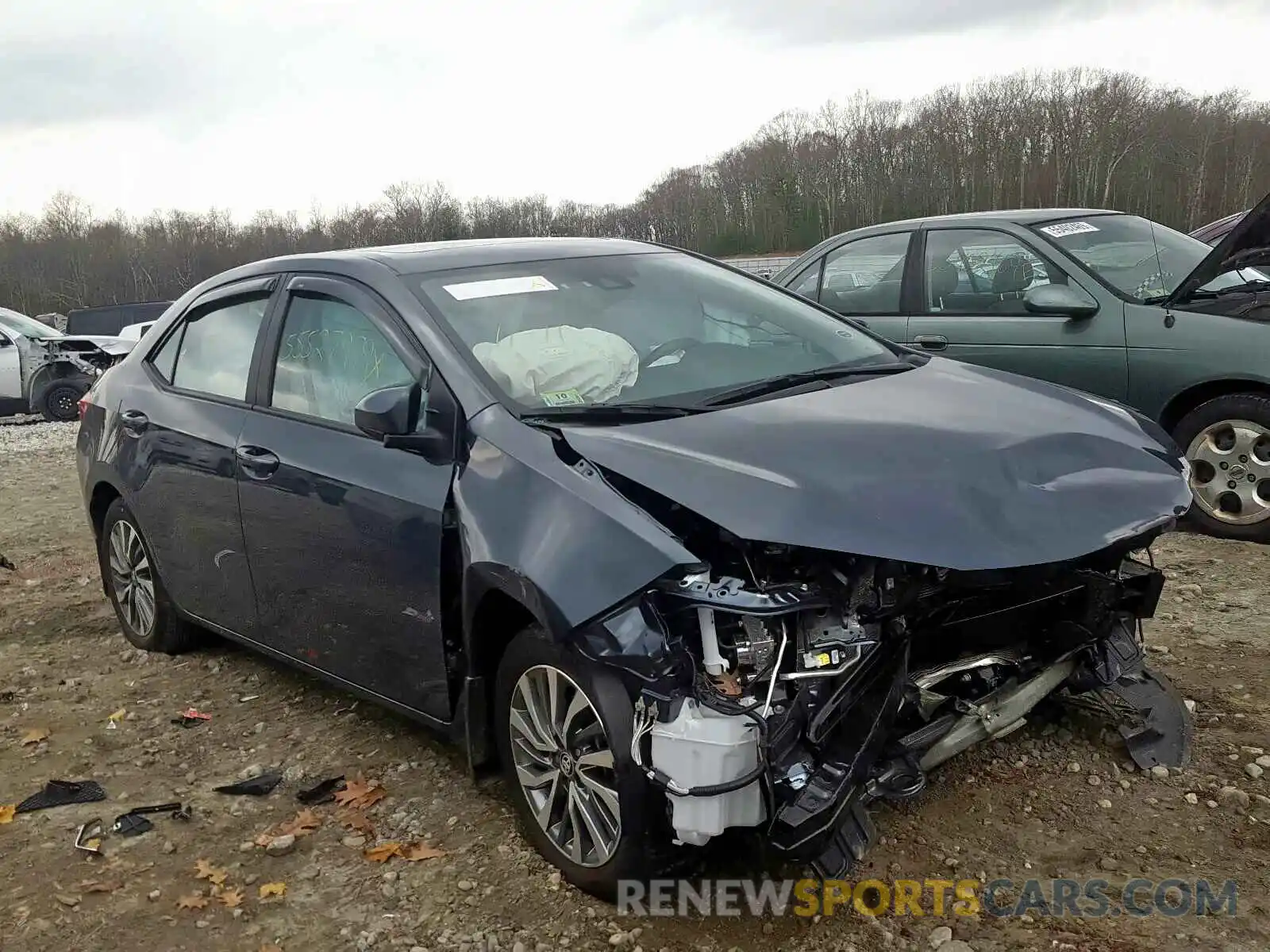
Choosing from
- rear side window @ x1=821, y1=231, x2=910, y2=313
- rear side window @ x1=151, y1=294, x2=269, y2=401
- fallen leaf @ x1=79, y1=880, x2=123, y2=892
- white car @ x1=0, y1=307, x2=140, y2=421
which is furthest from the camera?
white car @ x1=0, y1=307, x2=140, y2=421

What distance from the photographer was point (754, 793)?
108 inches

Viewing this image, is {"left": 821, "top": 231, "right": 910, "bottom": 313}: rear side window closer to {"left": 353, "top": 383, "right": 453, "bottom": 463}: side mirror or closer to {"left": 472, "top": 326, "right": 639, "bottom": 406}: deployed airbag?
{"left": 472, "top": 326, "right": 639, "bottom": 406}: deployed airbag

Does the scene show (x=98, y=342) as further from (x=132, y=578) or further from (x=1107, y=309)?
(x=1107, y=309)

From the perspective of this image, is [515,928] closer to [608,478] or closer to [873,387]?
[608,478]

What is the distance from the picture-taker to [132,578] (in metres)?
5.42

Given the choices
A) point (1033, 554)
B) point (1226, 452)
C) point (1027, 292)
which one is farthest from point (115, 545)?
point (1226, 452)

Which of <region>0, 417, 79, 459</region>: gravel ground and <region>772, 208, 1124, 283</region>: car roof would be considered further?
<region>0, 417, 79, 459</region>: gravel ground

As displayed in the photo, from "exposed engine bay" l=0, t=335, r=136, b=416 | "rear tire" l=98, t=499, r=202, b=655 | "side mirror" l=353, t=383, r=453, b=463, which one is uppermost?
"side mirror" l=353, t=383, r=453, b=463

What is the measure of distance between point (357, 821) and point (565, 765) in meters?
0.95

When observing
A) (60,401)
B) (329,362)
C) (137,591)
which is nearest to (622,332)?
(329,362)

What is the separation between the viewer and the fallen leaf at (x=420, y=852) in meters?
3.40

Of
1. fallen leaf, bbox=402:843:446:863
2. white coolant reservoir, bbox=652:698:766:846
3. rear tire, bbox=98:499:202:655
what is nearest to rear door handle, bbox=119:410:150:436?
rear tire, bbox=98:499:202:655

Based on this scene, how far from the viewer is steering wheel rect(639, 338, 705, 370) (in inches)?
147

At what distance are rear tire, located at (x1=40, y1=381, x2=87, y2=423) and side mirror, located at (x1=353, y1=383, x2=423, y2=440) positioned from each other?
14762 millimetres
